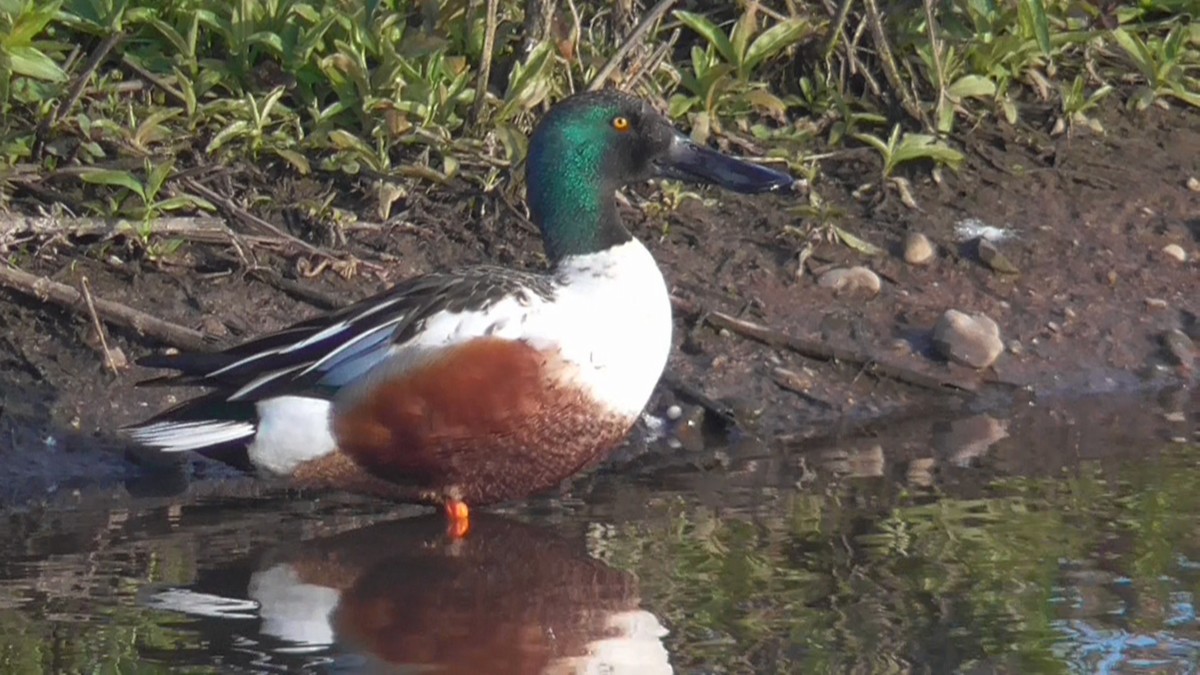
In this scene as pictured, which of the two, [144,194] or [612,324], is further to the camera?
[144,194]

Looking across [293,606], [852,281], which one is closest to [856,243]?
[852,281]

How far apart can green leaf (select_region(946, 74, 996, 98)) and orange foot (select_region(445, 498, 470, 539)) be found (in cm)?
265

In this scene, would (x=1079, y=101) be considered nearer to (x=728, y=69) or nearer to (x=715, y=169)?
(x=728, y=69)

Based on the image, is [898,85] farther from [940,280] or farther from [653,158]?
[653,158]

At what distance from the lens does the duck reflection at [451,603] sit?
145 inches

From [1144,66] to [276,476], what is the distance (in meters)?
3.48

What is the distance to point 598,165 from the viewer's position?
498 centimetres

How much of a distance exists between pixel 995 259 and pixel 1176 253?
0.61 meters

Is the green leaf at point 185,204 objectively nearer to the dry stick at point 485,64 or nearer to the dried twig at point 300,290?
the dried twig at point 300,290

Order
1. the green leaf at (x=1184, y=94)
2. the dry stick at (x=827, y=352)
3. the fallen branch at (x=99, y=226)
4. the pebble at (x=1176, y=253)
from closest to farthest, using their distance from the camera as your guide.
→ 1. the fallen branch at (x=99, y=226)
2. the dry stick at (x=827, y=352)
3. the pebble at (x=1176, y=253)
4. the green leaf at (x=1184, y=94)

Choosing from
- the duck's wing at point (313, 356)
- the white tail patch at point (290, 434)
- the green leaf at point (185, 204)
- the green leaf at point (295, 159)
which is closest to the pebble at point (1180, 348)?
the duck's wing at point (313, 356)

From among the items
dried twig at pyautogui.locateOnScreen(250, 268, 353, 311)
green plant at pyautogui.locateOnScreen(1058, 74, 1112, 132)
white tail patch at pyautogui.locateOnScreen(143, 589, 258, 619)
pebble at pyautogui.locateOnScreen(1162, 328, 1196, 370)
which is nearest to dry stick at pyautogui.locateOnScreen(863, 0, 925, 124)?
green plant at pyautogui.locateOnScreen(1058, 74, 1112, 132)

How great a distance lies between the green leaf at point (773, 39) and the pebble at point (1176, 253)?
132 cm

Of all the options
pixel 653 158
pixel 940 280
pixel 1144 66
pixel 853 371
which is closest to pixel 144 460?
pixel 653 158
